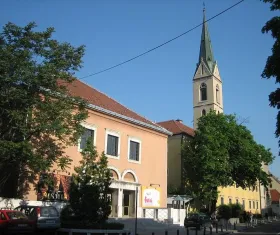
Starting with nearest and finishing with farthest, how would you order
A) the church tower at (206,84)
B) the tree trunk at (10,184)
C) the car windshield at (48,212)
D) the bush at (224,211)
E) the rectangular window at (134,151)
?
the car windshield at (48,212) → the tree trunk at (10,184) → the rectangular window at (134,151) → the bush at (224,211) → the church tower at (206,84)

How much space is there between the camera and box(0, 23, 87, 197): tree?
1966 cm

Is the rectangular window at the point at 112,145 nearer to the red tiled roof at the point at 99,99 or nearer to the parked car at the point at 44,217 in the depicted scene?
the red tiled roof at the point at 99,99

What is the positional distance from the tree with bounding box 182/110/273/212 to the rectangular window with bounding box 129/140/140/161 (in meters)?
10.1

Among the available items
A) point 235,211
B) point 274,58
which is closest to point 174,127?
point 235,211

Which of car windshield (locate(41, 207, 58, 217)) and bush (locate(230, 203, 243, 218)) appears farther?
bush (locate(230, 203, 243, 218))

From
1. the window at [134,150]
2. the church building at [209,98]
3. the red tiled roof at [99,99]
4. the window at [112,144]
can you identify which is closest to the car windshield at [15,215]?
the window at [112,144]

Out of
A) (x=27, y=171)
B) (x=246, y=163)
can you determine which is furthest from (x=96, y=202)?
(x=246, y=163)

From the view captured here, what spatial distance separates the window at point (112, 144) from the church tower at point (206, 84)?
120 feet

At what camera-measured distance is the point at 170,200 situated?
1575 inches

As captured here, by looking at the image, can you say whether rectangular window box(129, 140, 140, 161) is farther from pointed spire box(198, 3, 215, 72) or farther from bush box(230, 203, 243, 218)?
pointed spire box(198, 3, 215, 72)

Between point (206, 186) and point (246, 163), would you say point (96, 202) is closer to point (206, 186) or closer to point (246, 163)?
point (206, 186)

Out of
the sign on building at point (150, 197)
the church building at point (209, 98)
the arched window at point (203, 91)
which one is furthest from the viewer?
the arched window at point (203, 91)

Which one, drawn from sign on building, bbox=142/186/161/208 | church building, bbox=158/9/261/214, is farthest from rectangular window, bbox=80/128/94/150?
church building, bbox=158/9/261/214

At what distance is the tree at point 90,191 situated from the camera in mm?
20141
